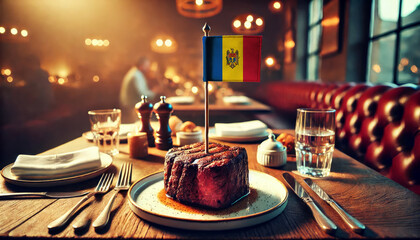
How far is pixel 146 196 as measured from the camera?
75cm

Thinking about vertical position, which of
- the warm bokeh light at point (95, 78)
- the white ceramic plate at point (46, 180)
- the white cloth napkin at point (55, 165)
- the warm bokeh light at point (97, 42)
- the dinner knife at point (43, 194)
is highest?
the warm bokeh light at point (97, 42)

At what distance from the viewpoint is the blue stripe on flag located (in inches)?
30.4

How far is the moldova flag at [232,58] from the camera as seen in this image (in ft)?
2.54

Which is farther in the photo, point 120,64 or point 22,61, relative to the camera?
point 120,64

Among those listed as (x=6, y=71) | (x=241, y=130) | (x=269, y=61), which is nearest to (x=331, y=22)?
(x=269, y=61)

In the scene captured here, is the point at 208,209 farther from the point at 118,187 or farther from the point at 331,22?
the point at 331,22

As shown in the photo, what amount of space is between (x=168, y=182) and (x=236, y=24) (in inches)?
200

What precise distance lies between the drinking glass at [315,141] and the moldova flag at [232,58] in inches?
14.2

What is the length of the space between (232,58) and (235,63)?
2 cm

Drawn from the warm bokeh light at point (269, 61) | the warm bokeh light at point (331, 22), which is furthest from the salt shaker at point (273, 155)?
the warm bokeh light at point (269, 61)

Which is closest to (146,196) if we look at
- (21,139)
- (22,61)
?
(21,139)

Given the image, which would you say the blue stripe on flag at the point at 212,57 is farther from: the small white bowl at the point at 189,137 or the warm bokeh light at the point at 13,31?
the warm bokeh light at the point at 13,31

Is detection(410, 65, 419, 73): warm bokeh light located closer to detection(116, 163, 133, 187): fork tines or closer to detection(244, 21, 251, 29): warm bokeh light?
detection(116, 163, 133, 187): fork tines

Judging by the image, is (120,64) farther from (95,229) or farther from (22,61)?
(95,229)
